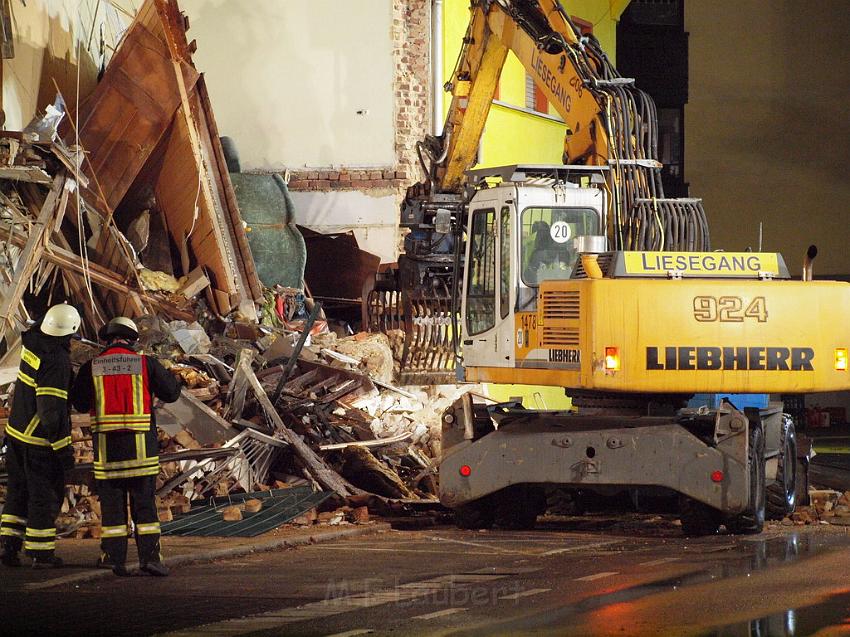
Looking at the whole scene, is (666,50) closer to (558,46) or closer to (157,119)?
(157,119)

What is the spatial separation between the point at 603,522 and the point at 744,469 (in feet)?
7.36

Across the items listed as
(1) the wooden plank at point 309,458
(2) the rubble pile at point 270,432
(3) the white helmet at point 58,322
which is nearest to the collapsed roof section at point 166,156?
(2) the rubble pile at point 270,432

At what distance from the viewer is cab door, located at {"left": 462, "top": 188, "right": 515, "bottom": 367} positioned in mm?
12242

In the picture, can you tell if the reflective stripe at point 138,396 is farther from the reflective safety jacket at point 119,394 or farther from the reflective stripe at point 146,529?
the reflective stripe at point 146,529

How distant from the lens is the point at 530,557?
10.2m

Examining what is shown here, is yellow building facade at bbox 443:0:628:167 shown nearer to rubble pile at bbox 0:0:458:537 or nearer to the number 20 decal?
rubble pile at bbox 0:0:458:537

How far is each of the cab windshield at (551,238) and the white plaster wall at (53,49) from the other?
750cm

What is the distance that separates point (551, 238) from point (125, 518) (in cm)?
474

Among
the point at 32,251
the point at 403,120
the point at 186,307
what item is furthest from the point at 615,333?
the point at 403,120

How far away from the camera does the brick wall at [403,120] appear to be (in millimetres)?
23641

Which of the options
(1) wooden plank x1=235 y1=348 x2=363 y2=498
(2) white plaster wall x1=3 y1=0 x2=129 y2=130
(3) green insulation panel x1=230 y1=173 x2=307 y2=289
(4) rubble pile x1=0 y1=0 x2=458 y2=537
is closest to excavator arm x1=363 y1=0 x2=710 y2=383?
(4) rubble pile x1=0 y1=0 x2=458 y2=537

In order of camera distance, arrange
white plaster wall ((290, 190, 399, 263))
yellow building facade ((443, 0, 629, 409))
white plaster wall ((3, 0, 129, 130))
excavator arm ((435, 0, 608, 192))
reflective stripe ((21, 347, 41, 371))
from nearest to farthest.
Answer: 1. reflective stripe ((21, 347, 41, 371))
2. excavator arm ((435, 0, 608, 192))
3. white plaster wall ((3, 0, 129, 130))
4. white plaster wall ((290, 190, 399, 263))
5. yellow building facade ((443, 0, 629, 409))

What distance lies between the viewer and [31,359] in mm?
9438

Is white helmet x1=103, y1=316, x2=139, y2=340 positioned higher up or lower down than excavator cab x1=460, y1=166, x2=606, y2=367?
lower down
